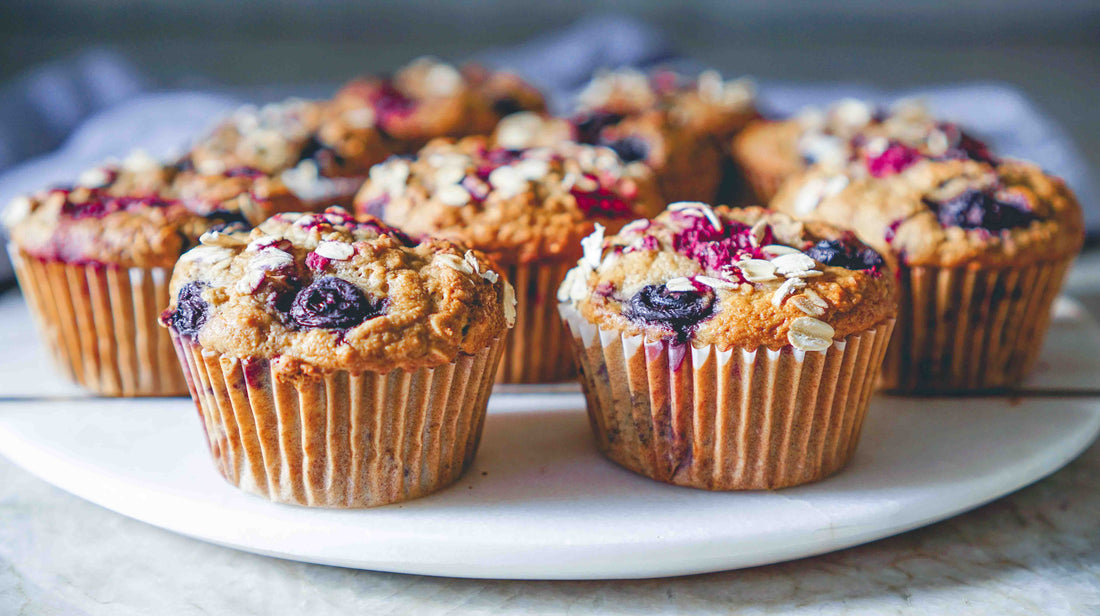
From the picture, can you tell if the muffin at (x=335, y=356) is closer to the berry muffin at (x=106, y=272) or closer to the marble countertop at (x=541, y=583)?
the marble countertop at (x=541, y=583)

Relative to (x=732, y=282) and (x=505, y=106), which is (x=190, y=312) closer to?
(x=732, y=282)

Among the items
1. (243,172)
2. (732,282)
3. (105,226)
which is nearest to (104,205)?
(105,226)

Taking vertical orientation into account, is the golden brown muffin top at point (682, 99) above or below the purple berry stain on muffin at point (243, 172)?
below

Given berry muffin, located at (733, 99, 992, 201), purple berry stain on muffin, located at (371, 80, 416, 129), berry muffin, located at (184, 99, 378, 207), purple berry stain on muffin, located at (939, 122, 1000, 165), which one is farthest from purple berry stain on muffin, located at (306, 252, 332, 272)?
purple berry stain on muffin, located at (371, 80, 416, 129)

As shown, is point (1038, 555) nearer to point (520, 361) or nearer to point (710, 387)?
point (710, 387)

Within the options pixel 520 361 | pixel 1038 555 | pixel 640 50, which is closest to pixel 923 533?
pixel 1038 555

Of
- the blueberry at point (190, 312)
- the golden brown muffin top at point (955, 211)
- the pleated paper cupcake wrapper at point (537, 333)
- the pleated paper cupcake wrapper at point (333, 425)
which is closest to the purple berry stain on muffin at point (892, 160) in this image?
the golden brown muffin top at point (955, 211)
